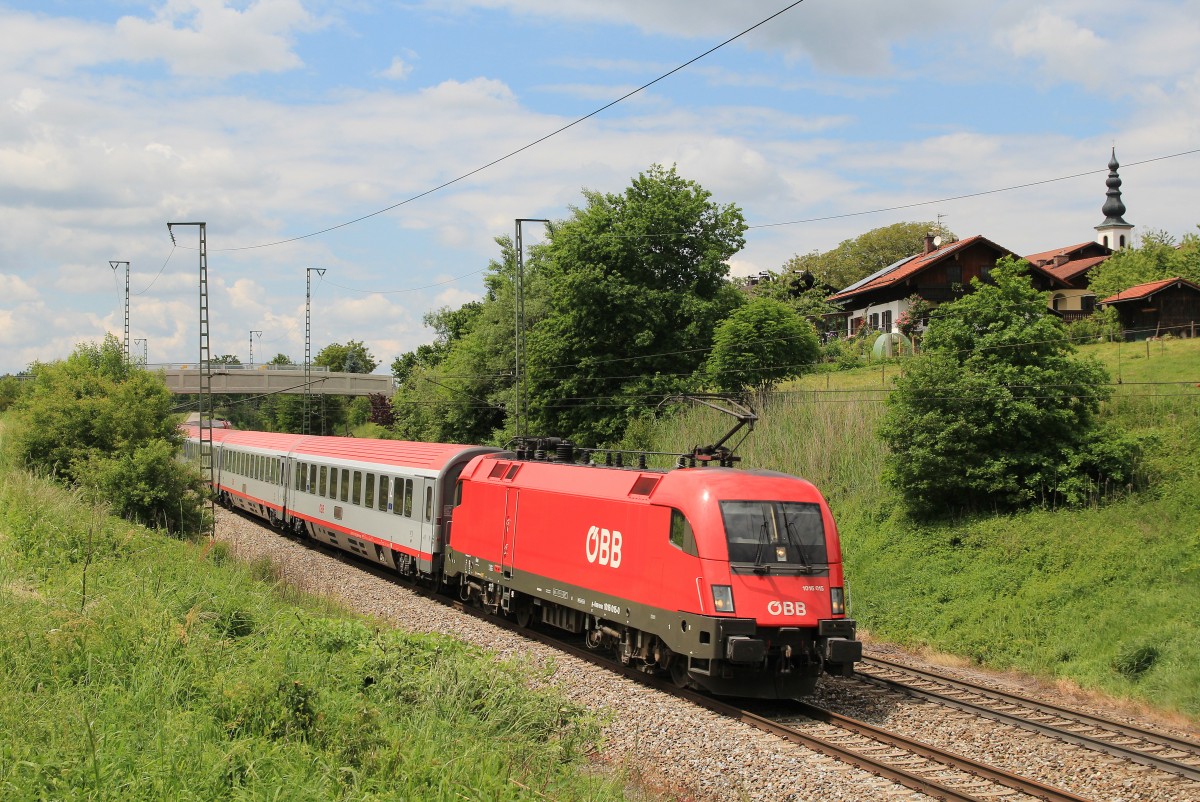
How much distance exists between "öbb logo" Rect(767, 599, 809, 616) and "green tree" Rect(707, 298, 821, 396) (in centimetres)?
1919

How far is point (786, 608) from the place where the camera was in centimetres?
1210

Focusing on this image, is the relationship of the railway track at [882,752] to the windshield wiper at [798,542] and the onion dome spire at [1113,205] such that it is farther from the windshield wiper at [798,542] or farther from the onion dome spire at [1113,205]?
the onion dome spire at [1113,205]

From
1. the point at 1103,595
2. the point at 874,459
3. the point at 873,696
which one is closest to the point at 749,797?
the point at 873,696

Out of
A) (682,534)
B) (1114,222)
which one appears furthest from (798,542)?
(1114,222)

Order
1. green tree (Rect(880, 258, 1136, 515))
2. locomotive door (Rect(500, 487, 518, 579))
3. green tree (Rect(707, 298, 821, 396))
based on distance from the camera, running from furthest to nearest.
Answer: green tree (Rect(707, 298, 821, 396)) < green tree (Rect(880, 258, 1136, 515)) < locomotive door (Rect(500, 487, 518, 579))

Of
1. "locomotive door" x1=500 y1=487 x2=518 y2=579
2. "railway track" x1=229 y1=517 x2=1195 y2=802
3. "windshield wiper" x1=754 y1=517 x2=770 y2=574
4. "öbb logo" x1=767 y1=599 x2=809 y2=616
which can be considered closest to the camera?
Answer: "railway track" x1=229 y1=517 x2=1195 y2=802

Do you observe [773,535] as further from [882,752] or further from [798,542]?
[882,752]

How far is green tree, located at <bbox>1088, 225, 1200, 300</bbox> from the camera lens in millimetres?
53000

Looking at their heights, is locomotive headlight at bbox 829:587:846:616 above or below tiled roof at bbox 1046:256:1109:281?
below

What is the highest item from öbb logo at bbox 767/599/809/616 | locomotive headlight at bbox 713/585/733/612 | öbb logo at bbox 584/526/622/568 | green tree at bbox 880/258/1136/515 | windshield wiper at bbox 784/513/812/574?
green tree at bbox 880/258/1136/515

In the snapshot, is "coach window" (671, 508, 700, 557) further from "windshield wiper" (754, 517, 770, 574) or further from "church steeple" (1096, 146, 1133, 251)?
"church steeple" (1096, 146, 1133, 251)

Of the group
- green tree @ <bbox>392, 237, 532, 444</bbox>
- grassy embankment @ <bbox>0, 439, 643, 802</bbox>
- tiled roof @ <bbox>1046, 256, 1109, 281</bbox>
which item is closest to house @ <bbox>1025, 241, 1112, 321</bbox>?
tiled roof @ <bbox>1046, 256, 1109, 281</bbox>

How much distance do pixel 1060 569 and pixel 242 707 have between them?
15.5 meters

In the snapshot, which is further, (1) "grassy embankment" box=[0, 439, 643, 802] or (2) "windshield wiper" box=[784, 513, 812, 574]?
(2) "windshield wiper" box=[784, 513, 812, 574]
